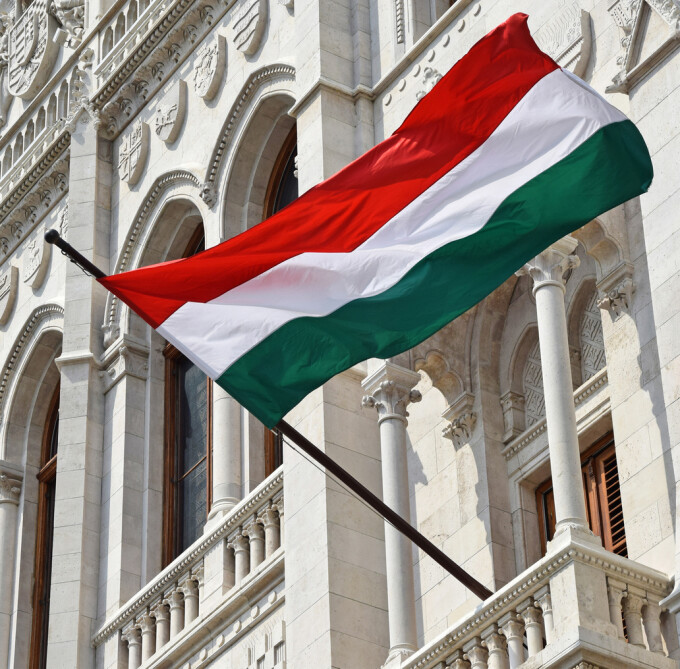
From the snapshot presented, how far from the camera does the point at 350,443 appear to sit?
18.3m

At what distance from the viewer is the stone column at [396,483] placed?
1653 cm

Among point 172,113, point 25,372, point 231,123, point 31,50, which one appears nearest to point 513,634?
point 231,123

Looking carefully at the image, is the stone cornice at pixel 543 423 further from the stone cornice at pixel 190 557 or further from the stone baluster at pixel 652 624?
the stone baluster at pixel 652 624

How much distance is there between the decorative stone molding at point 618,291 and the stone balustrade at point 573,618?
2.57m

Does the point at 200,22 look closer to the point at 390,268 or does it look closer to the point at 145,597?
the point at 145,597

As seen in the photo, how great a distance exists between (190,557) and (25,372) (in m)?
6.40

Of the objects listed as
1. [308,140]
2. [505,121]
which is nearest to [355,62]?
[308,140]

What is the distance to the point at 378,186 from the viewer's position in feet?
53.3

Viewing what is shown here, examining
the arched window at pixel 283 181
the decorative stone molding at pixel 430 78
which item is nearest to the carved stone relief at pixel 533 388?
the decorative stone molding at pixel 430 78

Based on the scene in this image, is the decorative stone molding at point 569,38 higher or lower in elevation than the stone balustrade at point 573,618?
higher

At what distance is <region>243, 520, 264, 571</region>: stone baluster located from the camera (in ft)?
63.9

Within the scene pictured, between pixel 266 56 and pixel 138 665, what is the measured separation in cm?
664

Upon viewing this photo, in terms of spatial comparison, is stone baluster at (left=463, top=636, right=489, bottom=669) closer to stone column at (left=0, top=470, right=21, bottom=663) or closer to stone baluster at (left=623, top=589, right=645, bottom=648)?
stone baluster at (left=623, top=589, right=645, bottom=648)

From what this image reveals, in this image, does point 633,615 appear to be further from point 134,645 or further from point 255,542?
point 134,645
